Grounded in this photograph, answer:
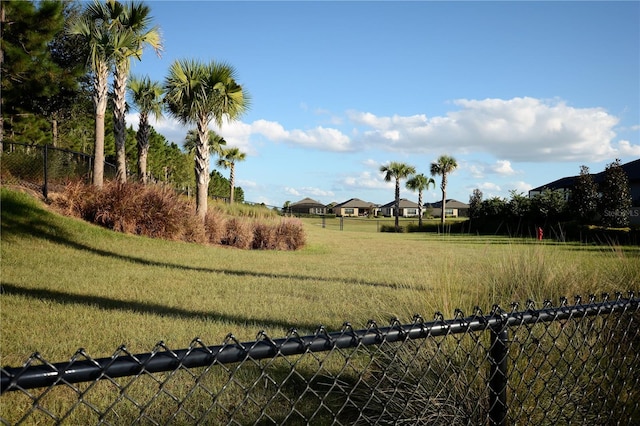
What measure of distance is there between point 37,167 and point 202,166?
5.64m

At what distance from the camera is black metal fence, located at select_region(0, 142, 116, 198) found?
16.2 meters

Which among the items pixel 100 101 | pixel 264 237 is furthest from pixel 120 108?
pixel 264 237

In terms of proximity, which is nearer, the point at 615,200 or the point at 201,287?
the point at 201,287

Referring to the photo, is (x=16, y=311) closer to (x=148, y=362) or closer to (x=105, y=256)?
(x=105, y=256)

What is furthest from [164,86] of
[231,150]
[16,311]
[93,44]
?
[231,150]

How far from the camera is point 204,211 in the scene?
1839 cm

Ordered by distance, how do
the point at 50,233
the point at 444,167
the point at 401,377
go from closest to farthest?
the point at 401,377, the point at 50,233, the point at 444,167

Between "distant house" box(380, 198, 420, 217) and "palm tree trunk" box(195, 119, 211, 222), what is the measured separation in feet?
231

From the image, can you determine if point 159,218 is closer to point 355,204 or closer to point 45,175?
point 45,175

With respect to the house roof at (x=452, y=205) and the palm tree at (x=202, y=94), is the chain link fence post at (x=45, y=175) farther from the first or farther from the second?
the house roof at (x=452, y=205)

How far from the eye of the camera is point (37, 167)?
17062 mm

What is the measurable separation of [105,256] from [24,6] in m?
9.57

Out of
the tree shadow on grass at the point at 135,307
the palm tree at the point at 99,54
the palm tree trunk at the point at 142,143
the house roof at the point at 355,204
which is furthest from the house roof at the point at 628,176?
the house roof at the point at 355,204

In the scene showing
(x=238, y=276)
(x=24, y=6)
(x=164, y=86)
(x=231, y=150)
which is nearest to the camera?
(x=238, y=276)
